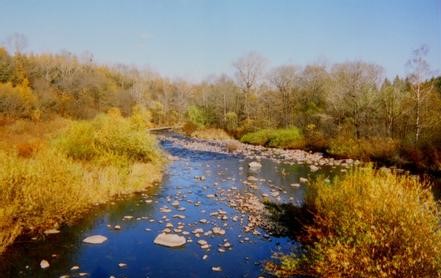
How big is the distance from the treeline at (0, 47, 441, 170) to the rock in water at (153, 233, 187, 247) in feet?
58.7

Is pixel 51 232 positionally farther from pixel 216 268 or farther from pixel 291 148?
pixel 291 148

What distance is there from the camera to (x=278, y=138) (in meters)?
38.4

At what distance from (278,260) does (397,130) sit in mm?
26097

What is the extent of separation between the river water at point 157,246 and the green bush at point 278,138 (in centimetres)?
1910

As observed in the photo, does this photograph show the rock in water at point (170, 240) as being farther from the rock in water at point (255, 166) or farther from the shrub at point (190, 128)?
the shrub at point (190, 128)

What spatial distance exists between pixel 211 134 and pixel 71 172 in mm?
37258

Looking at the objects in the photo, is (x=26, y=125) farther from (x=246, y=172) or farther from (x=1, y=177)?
(x=1, y=177)

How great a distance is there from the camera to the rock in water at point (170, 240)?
33.9 ft

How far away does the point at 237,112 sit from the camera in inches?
2144

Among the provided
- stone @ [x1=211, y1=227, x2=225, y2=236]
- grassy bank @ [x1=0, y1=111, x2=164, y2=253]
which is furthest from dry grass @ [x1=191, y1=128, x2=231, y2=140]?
stone @ [x1=211, y1=227, x2=225, y2=236]

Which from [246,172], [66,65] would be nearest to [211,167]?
[246,172]

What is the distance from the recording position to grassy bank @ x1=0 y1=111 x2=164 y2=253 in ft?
33.1

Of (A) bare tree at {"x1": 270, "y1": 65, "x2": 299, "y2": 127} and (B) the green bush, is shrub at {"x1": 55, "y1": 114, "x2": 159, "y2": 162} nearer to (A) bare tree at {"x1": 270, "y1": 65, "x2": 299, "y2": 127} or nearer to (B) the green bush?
(B) the green bush

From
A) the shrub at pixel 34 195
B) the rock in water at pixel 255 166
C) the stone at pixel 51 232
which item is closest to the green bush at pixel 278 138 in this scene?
the rock in water at pixel 255 166
